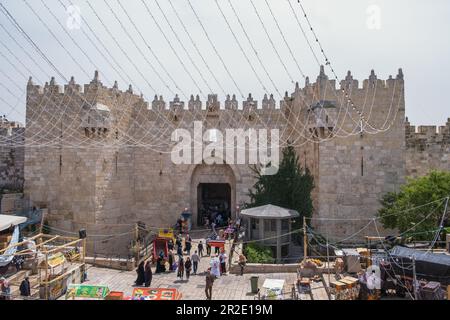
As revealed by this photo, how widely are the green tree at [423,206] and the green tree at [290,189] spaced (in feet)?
10.1

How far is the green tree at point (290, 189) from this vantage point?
15.9 meters

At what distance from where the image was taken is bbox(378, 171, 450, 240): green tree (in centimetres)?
A: 1352

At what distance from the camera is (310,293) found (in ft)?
33.7

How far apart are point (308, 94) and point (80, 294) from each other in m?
12.6

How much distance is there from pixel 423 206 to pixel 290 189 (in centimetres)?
486

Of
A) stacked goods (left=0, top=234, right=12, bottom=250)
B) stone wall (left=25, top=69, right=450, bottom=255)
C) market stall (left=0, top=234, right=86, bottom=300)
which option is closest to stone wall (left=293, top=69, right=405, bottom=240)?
stone wall (left=25, top=69, right=450, bottom=255)

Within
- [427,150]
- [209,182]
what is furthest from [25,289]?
[427,150]

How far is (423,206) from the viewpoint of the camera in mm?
13656

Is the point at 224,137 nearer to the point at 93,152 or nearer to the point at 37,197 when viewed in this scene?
the point at 93,152

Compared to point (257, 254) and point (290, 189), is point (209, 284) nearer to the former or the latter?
point (257, 254)

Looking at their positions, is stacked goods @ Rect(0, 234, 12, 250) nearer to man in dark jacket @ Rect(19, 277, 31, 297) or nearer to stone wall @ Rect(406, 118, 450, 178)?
man in dark jacket @ Rect(19, 277, 31, 297)

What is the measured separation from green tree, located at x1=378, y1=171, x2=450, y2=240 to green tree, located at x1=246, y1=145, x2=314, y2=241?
3.08m

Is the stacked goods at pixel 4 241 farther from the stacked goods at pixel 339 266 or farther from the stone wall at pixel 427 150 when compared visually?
the stone wall at pixel 427 150
